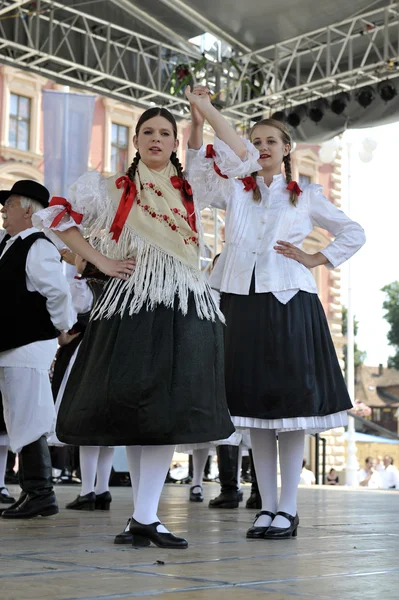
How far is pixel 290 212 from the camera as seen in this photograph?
4039mm

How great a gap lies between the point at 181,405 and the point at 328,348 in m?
1.07

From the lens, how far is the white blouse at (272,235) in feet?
12.8

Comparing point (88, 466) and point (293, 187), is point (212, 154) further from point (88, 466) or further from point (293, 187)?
point (88, 466)

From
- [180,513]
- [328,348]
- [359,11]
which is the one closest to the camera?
[328,348]

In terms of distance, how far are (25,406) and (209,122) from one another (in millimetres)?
1887

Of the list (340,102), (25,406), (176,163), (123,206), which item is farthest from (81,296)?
(340,102)

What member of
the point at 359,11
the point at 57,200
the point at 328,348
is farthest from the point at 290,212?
the point at 359,11

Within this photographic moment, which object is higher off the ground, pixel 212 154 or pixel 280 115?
pixel 280 115

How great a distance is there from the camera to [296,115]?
11.9 metres

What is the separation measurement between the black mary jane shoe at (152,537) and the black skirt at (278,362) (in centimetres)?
80

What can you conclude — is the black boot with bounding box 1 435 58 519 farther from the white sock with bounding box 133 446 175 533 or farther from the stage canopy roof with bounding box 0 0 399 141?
the stage canopy roof with bounding box 0 0 399 141

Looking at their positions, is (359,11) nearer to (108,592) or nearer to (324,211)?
(324,211)

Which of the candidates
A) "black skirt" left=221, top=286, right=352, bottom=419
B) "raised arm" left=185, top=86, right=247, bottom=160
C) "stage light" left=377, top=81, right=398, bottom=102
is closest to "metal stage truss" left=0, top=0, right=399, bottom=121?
"stage light" left=377, top=81, right=398, bottom=102

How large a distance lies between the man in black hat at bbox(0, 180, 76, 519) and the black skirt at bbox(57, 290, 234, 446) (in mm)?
1197
